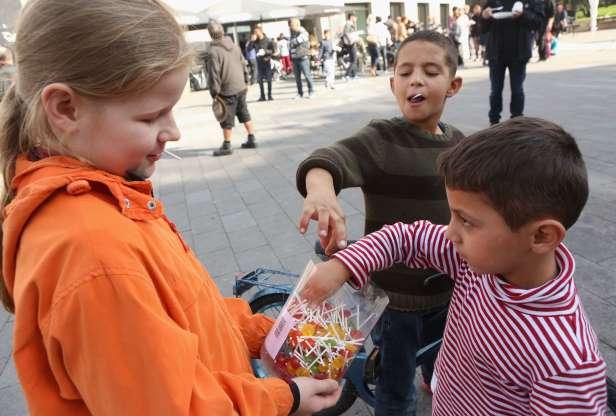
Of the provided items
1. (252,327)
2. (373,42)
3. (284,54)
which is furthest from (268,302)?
(284,54)

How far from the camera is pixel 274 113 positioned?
11.1 m

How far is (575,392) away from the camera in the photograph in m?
0.95

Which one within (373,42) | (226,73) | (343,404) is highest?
(373,42)

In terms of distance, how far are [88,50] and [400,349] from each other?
142 centimetres

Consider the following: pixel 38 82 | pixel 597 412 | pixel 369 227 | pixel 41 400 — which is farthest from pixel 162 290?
pixel 369 227

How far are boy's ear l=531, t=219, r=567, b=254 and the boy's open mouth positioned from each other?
765 mm

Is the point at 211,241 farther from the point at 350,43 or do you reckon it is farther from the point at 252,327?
the point at 350,43

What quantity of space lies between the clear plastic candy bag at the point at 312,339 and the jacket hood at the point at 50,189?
0.44 meters

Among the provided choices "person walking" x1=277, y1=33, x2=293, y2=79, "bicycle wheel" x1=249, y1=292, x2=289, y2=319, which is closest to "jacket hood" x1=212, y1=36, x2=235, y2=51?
"bicycle wheel" x1=249, y1=292, x2=289, y2=319

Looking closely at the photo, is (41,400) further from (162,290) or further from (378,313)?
(378,313)

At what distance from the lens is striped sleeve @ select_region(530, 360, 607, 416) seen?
3.10ft

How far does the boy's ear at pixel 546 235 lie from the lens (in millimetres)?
1004

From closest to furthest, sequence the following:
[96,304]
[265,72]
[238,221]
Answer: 1. [96,304]
2. [238,221]
3. [265,72]

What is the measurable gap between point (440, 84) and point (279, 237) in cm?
265
